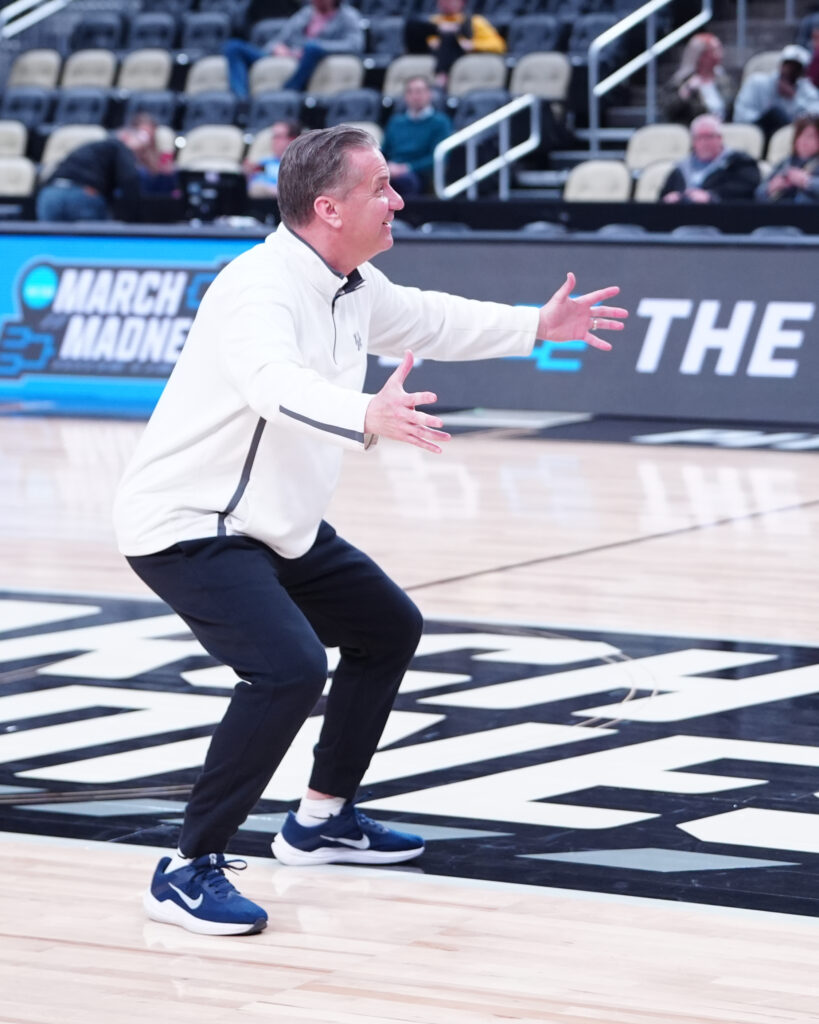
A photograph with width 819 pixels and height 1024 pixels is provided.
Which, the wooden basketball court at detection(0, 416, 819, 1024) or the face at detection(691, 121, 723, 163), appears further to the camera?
the face at detection(691, 121, 723, 163)

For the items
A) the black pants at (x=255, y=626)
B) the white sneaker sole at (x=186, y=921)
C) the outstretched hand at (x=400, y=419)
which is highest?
the outstretched hand at (x=400, y=419)

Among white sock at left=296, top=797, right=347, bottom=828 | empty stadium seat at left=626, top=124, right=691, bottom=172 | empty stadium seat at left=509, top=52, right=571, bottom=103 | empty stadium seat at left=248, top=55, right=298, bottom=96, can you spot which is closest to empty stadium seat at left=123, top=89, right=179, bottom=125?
empty stadium seat at left=248, top=55, right=298, bottom=96

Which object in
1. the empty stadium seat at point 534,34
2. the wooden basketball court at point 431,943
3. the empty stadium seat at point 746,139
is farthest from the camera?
the empty stadium seat at point 534,34

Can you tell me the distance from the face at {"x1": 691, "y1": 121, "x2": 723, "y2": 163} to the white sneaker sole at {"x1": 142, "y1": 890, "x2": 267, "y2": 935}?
11.5 meters

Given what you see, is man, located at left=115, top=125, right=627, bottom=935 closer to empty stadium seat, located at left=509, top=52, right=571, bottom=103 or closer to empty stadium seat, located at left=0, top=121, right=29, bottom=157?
empty stadium seat, located at left=509, top=52, right=571, bottom=103

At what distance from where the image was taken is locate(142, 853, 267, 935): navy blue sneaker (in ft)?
13.2

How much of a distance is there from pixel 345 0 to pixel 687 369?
9.22 meters

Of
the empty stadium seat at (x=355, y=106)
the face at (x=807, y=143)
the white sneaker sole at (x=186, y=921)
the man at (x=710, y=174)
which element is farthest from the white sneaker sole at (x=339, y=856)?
the empty stadium seat at (x=355, y=106)

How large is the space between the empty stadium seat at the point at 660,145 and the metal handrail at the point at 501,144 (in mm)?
1415

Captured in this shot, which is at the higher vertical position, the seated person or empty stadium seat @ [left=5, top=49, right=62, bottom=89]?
the seated person

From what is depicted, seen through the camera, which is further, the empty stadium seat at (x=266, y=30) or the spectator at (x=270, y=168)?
the empty stadium seat at (x=266, y=30)

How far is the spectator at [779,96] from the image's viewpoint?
16609 mm

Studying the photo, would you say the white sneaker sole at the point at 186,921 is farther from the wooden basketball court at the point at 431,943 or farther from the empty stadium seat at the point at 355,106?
the empty stadium seat at the point at 355,106

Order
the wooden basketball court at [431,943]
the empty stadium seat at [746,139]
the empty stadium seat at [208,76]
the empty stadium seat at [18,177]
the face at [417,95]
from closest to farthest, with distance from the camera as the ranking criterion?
the wooden basketball court at [431,943]
the empty stadium seat at [746,139]
the face at [417,95]
the empty stadium seat at [18,177]
the empty stadium seat at [208,76]
